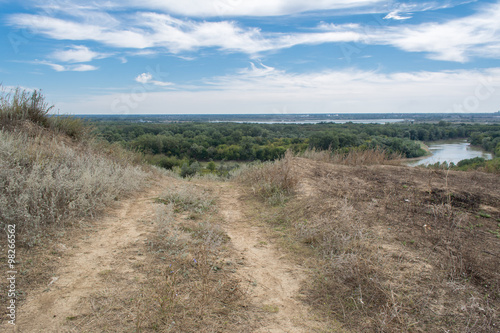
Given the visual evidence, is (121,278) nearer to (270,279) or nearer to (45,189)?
(270,279)

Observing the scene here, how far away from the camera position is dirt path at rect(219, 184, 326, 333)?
230 centimetres

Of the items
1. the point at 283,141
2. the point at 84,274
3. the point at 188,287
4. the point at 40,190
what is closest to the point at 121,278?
the point at 84,274

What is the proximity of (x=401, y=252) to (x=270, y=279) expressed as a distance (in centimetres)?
171

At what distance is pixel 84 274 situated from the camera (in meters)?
2.78

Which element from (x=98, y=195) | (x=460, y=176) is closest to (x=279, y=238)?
(x=98, y=195)

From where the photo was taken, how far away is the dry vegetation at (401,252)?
233cm

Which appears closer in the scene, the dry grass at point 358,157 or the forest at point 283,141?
the dry grass at point 358,157

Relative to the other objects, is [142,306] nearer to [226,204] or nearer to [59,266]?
[59,266]

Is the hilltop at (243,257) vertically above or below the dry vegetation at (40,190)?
below

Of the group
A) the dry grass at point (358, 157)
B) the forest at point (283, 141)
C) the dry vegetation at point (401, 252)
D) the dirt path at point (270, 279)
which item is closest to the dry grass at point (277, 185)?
the dry vegetation at point (401, 252)

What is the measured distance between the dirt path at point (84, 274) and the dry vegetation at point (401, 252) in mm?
2069

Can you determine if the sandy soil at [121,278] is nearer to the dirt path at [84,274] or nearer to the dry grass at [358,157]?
the dirt path at [84,274]

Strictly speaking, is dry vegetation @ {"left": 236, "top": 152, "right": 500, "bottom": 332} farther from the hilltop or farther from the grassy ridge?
the grassy ridge

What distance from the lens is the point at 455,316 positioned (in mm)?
2293
